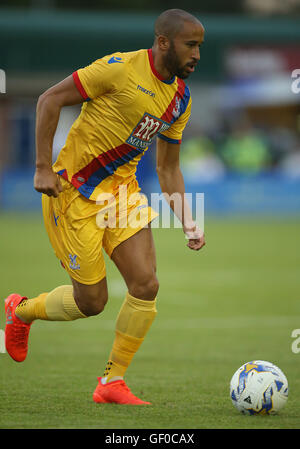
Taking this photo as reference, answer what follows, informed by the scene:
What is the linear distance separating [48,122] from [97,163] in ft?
1.67

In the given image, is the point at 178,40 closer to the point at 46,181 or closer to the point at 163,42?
the point at 163,42

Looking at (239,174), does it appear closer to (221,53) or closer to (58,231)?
(221,53)

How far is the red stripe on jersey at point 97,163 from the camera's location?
562 cm

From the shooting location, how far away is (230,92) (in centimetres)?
2898

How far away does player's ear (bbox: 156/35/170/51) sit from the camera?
17.5 feet

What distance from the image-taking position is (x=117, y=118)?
18.1ft

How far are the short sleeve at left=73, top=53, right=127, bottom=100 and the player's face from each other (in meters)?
0.31

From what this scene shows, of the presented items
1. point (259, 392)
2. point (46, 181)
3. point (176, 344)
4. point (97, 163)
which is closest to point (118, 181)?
point (97, 163)

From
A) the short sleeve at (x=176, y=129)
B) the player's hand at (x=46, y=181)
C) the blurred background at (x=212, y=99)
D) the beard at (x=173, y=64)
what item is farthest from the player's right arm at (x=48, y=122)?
the blurred background at (x=212, y=99)

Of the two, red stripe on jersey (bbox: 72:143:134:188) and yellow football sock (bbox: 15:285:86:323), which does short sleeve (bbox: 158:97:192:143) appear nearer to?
red stripe on jersey (bbox: 72:143:134:188)

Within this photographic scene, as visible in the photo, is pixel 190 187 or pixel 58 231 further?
pixel 190 187


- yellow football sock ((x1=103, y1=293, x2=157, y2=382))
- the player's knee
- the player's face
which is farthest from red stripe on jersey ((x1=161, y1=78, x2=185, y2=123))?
yellow football sock ((x1=103, y1=293, x2=157, y2=382))
